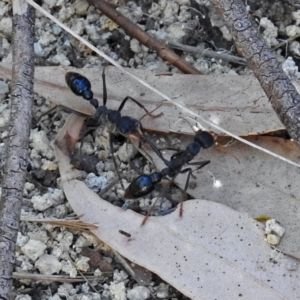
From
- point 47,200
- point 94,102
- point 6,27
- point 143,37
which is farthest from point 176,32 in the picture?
point 47,200

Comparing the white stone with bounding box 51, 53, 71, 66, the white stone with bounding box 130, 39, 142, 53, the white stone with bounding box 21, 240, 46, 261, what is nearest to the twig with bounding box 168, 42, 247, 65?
the white stone with bounding box 130, 39, 142, 53

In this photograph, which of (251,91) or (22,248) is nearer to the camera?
(22,248)

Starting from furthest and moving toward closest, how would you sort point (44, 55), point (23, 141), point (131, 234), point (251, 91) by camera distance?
point (44, 55), point (251, 91), point (131, 234), point (23, 141)

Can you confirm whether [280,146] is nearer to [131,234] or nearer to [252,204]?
[252,204]

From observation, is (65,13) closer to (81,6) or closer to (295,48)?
(81,6)

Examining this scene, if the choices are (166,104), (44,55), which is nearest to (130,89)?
(166,104)

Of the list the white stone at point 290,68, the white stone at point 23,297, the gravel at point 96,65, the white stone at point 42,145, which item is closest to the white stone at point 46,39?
the gravel at point 96,65

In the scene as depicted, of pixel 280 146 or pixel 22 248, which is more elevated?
pixel 280 146
